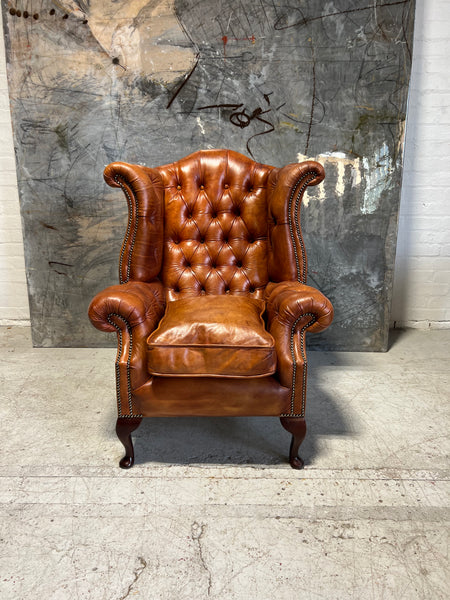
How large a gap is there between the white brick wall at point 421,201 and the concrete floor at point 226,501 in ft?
2.86

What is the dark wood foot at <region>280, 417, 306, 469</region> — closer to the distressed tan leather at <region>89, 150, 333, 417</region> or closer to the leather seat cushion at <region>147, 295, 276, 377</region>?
the distressed tan leather at <region>89, 150, 333, 417</region>

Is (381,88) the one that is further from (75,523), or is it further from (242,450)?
(75,523)

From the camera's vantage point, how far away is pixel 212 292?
203cm

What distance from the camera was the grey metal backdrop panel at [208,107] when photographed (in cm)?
241

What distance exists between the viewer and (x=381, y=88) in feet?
8.09

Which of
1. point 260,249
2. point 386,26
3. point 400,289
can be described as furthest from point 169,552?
point 386,26

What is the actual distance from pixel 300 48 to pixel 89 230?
57.7 inches

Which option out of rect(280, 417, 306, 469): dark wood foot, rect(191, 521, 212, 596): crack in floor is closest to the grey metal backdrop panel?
rect(280, 417, 306, 469): dark wood foot

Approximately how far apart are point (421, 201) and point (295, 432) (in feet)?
6.13

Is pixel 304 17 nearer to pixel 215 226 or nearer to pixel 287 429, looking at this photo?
pixel 215 226

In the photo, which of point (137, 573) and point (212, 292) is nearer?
point (137, 573)

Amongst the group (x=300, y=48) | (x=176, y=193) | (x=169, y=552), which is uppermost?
(x=300, y=48)

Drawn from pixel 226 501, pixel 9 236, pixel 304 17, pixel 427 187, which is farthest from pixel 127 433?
pixel 427 187

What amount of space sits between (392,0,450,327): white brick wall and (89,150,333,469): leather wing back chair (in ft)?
4.22
